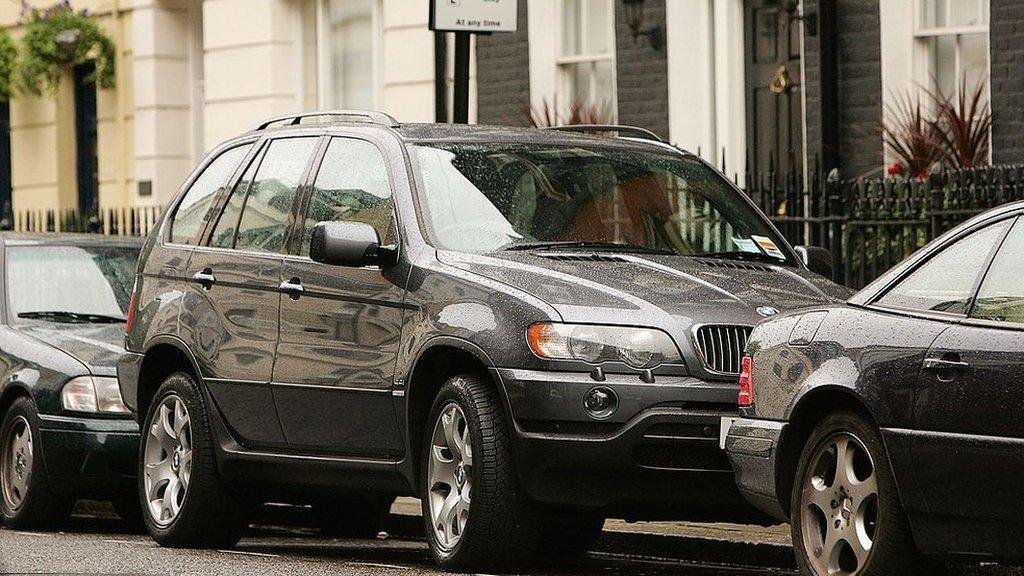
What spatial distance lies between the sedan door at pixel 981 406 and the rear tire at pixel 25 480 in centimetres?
595

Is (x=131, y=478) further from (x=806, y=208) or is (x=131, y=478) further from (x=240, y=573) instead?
(x=806, y=208)

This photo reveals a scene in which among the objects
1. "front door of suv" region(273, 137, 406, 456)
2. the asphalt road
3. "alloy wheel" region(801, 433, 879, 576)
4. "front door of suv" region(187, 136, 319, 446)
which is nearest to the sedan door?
"alloy wheel" region(801, 433, 879, 576)

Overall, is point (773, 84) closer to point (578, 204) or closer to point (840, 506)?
point (578, 204)

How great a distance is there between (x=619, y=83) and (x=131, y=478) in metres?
8.03

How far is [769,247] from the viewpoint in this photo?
976 cm

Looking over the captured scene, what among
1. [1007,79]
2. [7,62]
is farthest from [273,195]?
[7,62]

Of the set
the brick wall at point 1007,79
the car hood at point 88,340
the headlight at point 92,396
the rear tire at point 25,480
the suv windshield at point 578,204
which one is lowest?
the rear tire at point 25,480

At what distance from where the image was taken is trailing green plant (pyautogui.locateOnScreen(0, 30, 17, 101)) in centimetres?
2572

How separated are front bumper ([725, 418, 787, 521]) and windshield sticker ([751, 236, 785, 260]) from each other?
1840 millimetres

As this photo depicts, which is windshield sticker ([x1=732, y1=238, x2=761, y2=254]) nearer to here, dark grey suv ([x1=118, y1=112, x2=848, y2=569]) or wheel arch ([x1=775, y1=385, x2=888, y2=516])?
dark grey suv ([x1=118, y1=112, x2=848, y2=569])

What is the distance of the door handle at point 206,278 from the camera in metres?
10.4

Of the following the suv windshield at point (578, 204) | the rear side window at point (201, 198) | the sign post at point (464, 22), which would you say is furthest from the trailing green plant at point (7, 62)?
the suv windshield at point (578, 204)

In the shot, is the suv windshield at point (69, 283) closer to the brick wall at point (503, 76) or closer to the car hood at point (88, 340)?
the car hood at point (88, 340)

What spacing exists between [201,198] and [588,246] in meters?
2.51
